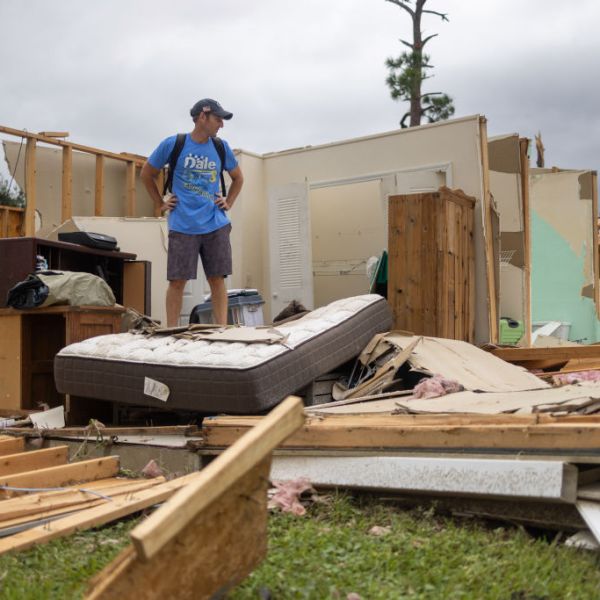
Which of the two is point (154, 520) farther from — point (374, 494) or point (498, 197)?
point (498, 197)

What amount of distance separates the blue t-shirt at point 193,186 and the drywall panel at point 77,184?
5.06m

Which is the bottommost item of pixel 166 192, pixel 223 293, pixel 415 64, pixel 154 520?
pixel 154 520

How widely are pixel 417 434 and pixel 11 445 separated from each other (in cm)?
220

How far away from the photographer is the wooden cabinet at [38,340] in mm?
4832

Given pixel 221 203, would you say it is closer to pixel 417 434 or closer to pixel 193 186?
pixel 193 186

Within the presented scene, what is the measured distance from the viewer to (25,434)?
409 centimetres

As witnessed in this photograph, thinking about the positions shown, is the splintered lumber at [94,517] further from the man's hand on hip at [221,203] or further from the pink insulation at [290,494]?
the man's hand on hip at [221,203]

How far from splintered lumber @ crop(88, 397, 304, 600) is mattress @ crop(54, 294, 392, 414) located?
1.70 metres

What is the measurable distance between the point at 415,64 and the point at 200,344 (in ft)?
41.6

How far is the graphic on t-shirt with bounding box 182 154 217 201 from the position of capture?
17.4 ft

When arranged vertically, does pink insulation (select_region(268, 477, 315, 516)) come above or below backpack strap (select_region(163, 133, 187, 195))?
below

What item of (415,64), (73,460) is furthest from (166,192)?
(415,64)

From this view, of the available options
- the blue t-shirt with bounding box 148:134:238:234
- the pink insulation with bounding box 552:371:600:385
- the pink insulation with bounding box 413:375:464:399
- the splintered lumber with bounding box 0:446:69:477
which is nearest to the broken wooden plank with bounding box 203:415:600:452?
the pink insulation with bounding box 413:375:464:399

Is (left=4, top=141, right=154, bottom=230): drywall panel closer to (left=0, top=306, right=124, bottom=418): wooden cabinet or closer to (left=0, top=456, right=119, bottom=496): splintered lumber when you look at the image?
(left=0, top=306, right=124, bottom=418): wooden cabinet
